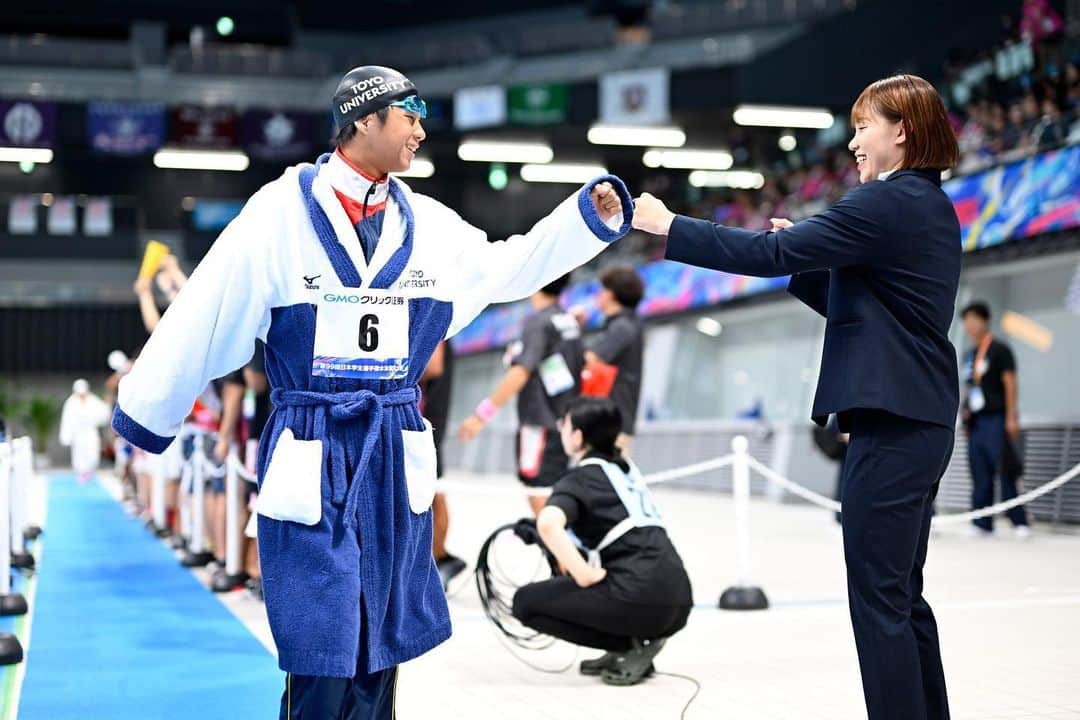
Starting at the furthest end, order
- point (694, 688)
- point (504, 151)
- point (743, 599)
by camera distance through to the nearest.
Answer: point (504, 151)
point (743, 599)
point (694, 688)

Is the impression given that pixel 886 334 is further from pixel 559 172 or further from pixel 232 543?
pixel 559 172

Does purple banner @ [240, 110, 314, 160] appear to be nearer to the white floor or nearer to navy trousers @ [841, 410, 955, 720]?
the white floor

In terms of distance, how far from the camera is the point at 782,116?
22281mm

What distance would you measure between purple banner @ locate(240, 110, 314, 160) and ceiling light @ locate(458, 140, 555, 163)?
3421mm

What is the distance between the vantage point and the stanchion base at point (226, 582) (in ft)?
22.8

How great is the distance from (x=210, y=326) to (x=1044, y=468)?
952 cm

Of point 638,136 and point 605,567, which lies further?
point 638,136

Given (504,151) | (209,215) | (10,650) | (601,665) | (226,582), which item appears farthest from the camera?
(209,215)

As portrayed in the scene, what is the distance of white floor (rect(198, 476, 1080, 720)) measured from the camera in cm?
413

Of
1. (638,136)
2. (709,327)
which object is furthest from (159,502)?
(638,136)

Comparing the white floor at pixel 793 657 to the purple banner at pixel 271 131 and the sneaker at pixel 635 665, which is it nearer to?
the sneaker at pixel 635 665

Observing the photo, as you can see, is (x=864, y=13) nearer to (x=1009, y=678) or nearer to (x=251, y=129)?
(x=251, y=129)

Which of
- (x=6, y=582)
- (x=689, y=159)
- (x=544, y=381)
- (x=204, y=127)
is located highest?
(x=204, y=127)

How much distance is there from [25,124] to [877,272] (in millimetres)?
22947
